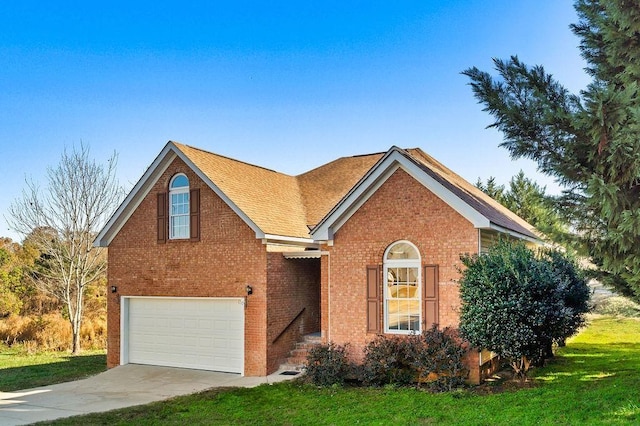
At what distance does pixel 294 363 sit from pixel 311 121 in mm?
10352

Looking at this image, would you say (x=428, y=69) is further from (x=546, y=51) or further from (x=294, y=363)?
(x=294, y=363)

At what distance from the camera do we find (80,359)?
1986cm

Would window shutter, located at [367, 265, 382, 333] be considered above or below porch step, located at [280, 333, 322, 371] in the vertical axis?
above

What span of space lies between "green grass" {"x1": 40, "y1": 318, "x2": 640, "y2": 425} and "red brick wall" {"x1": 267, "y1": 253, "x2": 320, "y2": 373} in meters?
2.07

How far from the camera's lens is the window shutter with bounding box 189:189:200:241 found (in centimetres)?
1619

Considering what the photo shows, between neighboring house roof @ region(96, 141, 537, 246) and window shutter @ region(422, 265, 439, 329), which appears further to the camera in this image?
neighboring house roof @ region(96, 141, 537, 246)

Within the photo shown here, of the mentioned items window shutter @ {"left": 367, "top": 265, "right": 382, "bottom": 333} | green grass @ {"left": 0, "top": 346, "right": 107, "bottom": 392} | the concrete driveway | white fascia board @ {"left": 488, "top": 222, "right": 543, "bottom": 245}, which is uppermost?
white fascia board @ {"left": 488, "top": 222, "right": 543, "bottom": 245}

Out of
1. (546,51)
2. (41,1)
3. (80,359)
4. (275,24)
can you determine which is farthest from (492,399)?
(41,1)

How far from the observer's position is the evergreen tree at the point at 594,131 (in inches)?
312

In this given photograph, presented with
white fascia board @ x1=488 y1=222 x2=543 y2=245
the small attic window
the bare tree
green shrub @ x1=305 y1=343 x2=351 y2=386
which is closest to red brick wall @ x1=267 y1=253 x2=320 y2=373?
green shrub @ x1=305 y1=343 x2=351 y2=386

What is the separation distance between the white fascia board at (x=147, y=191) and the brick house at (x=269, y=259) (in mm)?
41

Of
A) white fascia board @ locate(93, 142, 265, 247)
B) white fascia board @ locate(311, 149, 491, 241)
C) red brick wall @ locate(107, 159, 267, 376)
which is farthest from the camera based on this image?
white fascia board @ locate(93, 142, 265, 247)

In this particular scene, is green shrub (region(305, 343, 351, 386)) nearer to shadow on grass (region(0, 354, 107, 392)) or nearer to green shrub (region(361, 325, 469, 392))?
green shrub (region(361, 325, 469, 392))

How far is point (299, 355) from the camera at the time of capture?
15602 millimetres
